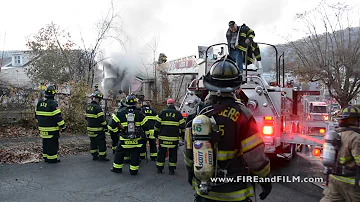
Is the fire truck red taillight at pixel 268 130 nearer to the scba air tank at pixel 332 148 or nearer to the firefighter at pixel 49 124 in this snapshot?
the scba air tank at pixel 332 148

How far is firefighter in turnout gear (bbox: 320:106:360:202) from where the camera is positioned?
330 centimetres

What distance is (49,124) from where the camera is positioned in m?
7.11

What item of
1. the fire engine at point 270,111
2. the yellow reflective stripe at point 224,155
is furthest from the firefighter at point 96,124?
the yellow reflective stripe at point 224,155

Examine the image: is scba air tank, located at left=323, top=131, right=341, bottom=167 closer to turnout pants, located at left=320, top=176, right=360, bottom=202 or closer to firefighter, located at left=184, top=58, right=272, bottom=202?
turnout pants, located at left=320, top=176, right=360, bottom=202

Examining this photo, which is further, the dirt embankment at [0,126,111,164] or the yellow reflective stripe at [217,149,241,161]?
the dirt embankment at [0,126,111,164]

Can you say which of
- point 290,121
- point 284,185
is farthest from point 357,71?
point 284,185

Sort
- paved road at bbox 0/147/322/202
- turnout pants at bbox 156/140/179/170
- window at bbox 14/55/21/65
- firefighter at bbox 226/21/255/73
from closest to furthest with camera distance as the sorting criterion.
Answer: paved road at bbox 0/147/322/202 → turnout pants at bbox 156/140/179/170 → firefighter at bbox 226/21/255/73 → window at bbox 14/55/21/65

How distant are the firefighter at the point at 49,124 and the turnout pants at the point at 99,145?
880mm

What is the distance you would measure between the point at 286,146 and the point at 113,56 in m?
15.9

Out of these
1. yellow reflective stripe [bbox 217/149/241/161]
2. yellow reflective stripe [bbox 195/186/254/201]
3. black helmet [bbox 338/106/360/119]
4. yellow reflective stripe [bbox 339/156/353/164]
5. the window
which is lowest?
yellow reflective stripe [bbox 195/186/254/201]

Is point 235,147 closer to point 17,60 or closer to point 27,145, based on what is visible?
point 27,145

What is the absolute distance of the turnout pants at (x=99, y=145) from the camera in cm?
757

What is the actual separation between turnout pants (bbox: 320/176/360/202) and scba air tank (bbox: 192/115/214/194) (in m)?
1.87

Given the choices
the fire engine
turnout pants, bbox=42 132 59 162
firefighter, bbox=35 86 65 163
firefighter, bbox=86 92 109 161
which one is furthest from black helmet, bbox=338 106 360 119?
turnout pants, bbox=42 132 59 162
